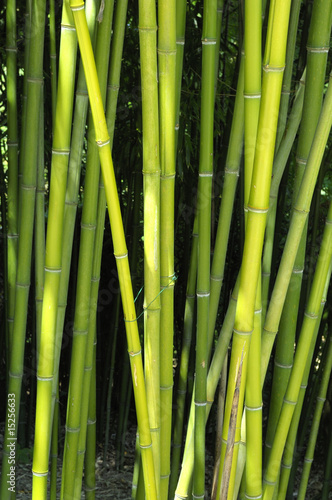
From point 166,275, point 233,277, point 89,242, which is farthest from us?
point 233,277

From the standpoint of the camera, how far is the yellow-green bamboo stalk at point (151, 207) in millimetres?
753

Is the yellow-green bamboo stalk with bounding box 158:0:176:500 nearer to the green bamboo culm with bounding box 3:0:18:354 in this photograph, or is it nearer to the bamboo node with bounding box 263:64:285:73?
the bamboo node with bounding box 263:64:285:73

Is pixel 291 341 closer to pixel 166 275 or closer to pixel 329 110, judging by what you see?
pixel 166 275

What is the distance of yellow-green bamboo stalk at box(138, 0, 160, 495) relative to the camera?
753mm

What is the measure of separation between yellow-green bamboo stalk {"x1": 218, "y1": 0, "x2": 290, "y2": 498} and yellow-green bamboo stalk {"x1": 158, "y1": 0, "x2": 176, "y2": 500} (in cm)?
16

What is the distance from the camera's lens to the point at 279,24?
0.66 meters

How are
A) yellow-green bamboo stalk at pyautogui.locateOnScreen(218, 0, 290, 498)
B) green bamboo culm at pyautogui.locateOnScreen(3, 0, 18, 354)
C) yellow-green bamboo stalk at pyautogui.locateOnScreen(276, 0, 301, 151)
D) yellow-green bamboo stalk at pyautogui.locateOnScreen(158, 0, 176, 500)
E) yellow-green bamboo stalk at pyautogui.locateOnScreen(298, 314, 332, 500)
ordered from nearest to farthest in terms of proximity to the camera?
yellow-green bamboo stalk at pyautogui.locateOnScreen(218, 0, 290, 498) → yellow-green bamboo stalk at pyautogui.locateOnScreen(158, 0, 176, 500) → yellow-green bamboo stalk at pyautogui.locateOnScreen(276, 0, 301, 151) → green bamboo culm at pyautogui.locateOnScreen(3, 0, 18, 354) → yellow-green bamboo stalk at pyautogui.locateOnScreen(298, 314, 332, 500)

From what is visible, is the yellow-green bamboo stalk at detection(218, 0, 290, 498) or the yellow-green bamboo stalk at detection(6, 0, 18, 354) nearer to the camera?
the yellow-green bamboo stalk at detection(218, 0, 290, 498)

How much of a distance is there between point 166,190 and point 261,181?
0.19 m

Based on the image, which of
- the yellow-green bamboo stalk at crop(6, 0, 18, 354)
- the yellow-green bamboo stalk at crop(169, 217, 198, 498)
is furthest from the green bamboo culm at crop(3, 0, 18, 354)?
the yellow-green bamboo stalk at crop(169, 217, 198, 498)

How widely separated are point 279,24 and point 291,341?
2.12ft

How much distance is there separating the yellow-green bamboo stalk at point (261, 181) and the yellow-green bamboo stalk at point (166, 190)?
0.16m

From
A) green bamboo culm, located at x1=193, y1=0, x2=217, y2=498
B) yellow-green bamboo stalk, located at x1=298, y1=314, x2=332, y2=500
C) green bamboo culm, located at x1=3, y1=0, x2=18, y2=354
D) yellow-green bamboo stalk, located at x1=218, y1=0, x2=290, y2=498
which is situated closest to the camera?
yellow-green bamboo stalk, located at x1=218, y1=0, x2=290, y2=498

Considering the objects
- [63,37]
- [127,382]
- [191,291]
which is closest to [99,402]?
[127,382]
